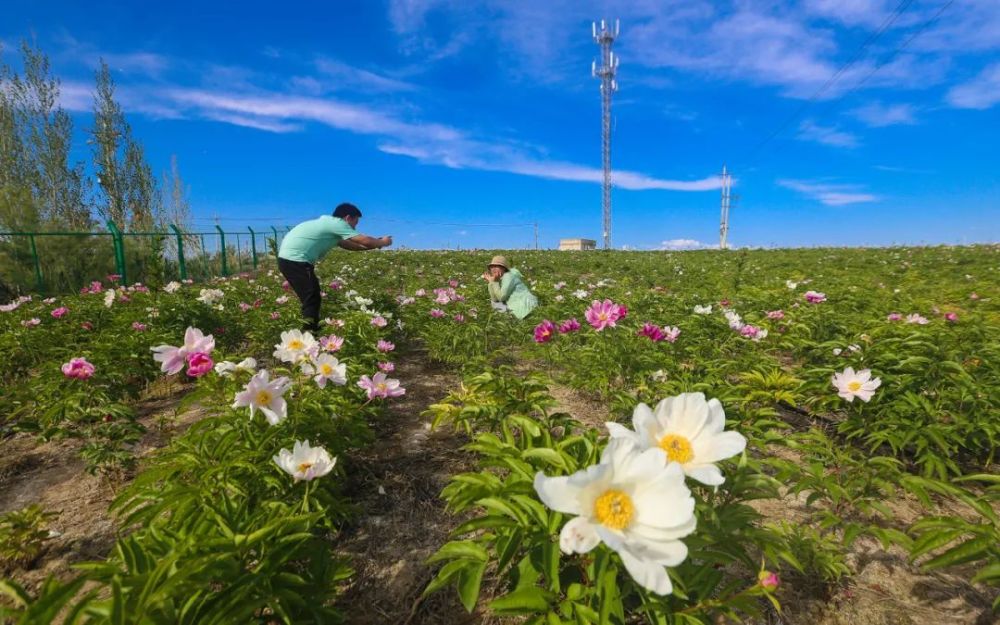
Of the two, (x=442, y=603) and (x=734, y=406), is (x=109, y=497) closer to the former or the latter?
(x=442, y=603)

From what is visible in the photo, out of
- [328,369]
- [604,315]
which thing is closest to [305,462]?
[328,369]

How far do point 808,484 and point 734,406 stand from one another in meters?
0.69

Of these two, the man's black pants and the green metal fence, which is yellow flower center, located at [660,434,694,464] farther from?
the green metal fence

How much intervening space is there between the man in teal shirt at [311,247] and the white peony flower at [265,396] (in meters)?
3.43

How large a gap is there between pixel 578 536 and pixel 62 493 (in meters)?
3.05

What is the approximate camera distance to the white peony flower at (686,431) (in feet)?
3.40

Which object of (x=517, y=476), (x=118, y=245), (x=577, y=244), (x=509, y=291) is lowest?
(x=517, y=476)

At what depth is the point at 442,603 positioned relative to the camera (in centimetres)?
167

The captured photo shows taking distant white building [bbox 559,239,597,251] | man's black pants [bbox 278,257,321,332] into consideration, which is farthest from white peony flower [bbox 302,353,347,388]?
distant white building [bbox 559,239,597,251]

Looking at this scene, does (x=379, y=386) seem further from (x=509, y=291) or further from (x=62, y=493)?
(x=509, y=291)

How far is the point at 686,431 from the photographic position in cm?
111

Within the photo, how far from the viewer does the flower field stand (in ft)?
3.40

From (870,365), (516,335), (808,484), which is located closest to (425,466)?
(808,484)

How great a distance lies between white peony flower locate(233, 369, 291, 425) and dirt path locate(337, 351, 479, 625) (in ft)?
2.41
